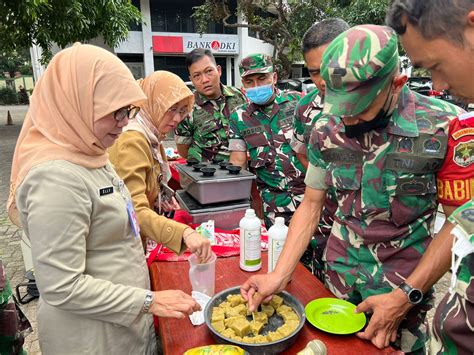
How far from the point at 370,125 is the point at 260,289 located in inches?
28.0

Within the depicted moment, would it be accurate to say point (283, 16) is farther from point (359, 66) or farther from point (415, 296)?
point (415, 296)

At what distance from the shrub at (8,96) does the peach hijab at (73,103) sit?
31288mm

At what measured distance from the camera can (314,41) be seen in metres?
2.01

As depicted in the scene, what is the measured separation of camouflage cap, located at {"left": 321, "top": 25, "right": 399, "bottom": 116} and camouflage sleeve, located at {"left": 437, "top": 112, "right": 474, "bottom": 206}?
309mm

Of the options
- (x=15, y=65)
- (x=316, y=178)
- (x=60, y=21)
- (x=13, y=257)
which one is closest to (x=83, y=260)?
(x=316, y=178)

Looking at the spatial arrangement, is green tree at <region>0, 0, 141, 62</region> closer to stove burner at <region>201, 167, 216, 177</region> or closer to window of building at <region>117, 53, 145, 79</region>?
stove burner at <region>201, 167, 216, 177</region>

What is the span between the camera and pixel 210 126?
10.8 ft

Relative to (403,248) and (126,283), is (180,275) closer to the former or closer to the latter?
(126,283)

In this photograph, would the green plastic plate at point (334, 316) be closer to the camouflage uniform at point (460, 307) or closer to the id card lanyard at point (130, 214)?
the camouflage uniform at point (460, 307)

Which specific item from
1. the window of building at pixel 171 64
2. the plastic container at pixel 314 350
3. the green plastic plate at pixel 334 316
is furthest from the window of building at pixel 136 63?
the plastic container at pixel 314 350

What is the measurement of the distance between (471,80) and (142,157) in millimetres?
1269

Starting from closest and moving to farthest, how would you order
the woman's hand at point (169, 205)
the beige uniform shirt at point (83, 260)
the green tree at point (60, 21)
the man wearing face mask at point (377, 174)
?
the beige uniform shirt at point (83, 260)
the man wearing face mask at point (377, 174)
the woman's hand at point (169, 205)
the green tree at point (60, 21)

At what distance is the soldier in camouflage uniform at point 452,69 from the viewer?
79 cm

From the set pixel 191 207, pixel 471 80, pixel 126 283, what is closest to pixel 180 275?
pixel 126 283
